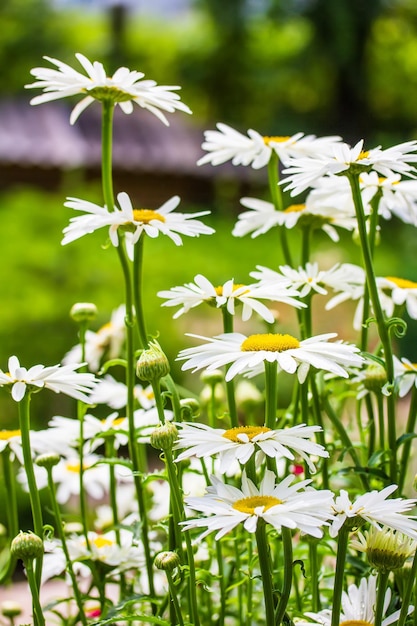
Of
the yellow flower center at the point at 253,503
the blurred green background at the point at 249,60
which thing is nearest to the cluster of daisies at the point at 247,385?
the yellow flower center at the point at 253,503

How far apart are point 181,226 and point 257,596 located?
1.05 ft

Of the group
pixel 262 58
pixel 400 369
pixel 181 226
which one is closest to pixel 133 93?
pixel 181 226

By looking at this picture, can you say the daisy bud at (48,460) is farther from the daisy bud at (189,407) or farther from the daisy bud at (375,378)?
the daisy bud at (375,378)

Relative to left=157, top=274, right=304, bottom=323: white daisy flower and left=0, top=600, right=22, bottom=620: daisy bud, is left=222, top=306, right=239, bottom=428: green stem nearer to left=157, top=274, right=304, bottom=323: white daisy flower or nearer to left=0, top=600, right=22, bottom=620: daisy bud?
left=157, top=274, right=304, bottom=323: white daisy flower

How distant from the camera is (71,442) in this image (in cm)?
63

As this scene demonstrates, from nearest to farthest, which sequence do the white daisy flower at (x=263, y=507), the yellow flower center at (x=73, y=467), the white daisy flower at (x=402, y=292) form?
the white daisy flower at (x=263, y=507) → the white daisy flower at (x=402, y=292) → the yellow flower center at (x=73, y=467)

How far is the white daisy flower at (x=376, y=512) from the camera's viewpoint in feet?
1.32

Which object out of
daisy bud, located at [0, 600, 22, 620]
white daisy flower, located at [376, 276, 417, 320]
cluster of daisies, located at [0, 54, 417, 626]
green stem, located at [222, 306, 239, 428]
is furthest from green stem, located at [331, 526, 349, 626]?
daisy bud, located at [0, 600, 22, 620]

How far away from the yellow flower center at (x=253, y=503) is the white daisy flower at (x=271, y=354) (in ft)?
0.19

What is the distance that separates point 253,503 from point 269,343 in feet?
0.29

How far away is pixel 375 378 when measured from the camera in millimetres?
544

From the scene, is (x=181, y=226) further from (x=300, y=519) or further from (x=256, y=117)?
(x=256, y=117)

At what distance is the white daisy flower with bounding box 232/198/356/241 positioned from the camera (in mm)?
618

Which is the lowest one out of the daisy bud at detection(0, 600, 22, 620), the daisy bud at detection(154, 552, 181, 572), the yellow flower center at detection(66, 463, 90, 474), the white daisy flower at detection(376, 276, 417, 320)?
the daisy bud at detection(0, 600, 22, 620)
